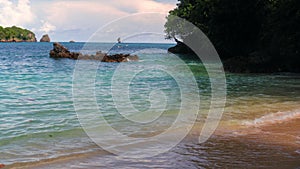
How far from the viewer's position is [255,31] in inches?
1439

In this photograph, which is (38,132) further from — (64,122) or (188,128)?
(188,128)

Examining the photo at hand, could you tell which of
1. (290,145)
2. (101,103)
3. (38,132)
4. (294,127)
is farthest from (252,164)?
(101,103)

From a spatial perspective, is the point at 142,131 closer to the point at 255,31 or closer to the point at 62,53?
the point at 255,31

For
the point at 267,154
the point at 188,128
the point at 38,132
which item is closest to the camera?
the point at 267,154

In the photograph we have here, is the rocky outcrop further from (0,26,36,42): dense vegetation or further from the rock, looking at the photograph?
(0,26,36,42): dense vegetation

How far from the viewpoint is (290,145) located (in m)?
7.82

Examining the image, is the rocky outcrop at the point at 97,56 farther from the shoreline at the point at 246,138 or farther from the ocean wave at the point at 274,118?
the shoreline at the point at 246,138

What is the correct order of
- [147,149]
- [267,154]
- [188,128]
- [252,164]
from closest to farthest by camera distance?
1. [252,164]
2. [267,154]
3. [147,149]
4. [188,128]

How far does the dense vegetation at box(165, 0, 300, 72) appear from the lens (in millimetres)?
27047

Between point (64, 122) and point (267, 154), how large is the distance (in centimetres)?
576

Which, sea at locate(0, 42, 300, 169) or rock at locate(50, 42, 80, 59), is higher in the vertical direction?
rock at locate(50, 42, 80, 59)

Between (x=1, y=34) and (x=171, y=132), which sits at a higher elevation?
(x=1, y=34)

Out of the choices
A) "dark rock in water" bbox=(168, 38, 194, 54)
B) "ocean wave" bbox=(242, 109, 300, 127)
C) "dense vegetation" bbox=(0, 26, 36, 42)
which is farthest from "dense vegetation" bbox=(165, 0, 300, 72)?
"dense vegetation" bbox=(0, 26, 36, 42)

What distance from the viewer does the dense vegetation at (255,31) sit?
2705 centimetres
